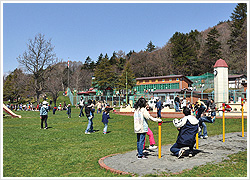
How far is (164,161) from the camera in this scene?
7680 mm

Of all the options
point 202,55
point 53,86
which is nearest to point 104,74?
point 53,86

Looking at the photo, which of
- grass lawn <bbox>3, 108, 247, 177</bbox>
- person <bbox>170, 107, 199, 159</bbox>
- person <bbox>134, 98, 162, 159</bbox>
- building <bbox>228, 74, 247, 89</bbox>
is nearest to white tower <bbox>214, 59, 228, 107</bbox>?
grass lawn <bbox>3, 108, 247, 177</bbox>

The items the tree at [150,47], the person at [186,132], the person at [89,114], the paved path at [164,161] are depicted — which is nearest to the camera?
the paved path at [164,161]

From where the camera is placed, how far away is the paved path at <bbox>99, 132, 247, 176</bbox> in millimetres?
6832

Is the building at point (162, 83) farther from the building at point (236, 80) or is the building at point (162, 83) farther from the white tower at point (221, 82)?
the white tower at point (221, 82)

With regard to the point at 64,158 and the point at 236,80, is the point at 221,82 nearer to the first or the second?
the point at 64,158

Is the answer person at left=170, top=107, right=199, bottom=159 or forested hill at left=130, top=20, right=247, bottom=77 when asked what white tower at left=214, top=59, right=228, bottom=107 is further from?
forested hill at left=130, top=20, right=247, bottom=77

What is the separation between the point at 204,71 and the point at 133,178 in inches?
2959

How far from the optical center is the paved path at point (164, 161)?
22.4 feet

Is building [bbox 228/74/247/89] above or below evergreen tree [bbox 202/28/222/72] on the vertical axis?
below

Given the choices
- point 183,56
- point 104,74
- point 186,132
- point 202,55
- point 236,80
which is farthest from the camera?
point 183,56

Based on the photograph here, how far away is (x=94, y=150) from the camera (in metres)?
9.93

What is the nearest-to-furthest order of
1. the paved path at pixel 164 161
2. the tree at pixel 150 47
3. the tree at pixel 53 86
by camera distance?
the paved path at pixel 164 161, the tree at pixel 53 86, the tree at pixel 150 47

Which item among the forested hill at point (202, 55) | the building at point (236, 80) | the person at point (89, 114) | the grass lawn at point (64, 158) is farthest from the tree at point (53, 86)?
the building at point (236, 80)
